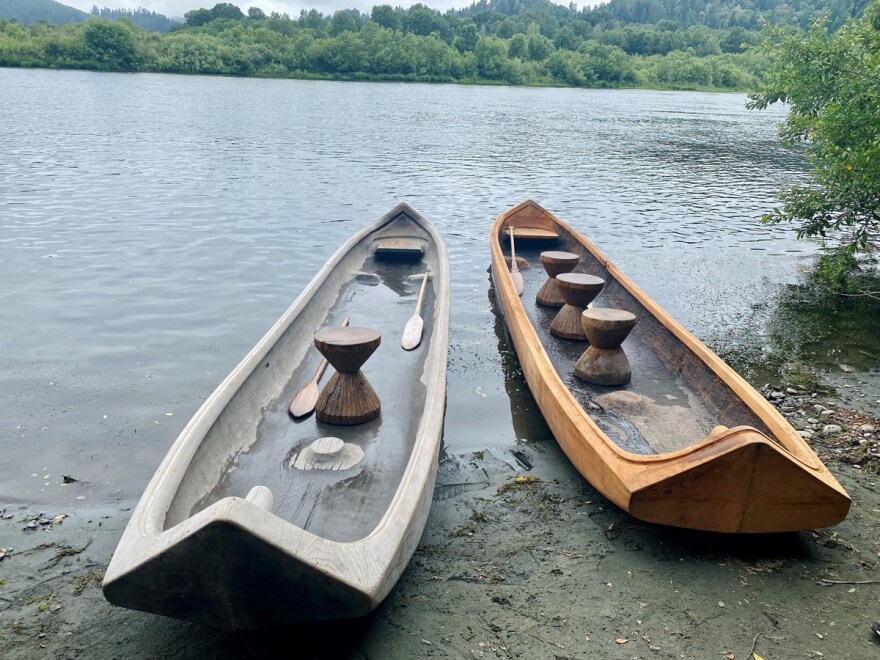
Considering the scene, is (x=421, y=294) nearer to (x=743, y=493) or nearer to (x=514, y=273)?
(x=514, y=273)

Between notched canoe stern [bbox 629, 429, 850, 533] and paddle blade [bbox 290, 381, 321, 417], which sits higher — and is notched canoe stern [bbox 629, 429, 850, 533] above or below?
above

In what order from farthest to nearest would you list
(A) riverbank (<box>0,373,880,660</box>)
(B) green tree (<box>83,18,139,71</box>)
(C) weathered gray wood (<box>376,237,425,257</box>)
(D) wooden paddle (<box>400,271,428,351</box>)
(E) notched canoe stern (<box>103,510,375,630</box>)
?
(B) green tree (<box>83,18,139,71</box>) → (C) weathered gray wood (<box>376,237,425,257</box>) → (D) wooden paddle (<box>400,271,428,351</box>) → (A) riverbank (<box>0,373,880,660</box>) → (E) notched canoe stern (<box>103,510,375,630</box>)

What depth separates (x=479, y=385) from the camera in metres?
7.65

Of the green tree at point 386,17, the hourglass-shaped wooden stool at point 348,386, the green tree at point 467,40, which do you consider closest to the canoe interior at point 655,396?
the hourglass-shaped wooden stool at point 348,386

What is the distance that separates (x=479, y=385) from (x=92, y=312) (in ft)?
18.2

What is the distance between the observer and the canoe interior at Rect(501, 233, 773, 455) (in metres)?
5.41

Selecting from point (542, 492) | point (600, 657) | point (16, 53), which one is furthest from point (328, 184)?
point (16, 53)

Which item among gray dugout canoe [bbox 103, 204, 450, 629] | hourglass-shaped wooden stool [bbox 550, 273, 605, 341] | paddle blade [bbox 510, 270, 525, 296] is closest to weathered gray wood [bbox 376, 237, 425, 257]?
paddle blade [bbox 510, 270, 525, 296]

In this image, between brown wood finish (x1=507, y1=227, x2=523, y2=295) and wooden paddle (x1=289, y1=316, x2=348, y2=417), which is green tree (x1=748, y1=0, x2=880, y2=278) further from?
wooden paddle (x1=289, y1=316, x2=348, y2=417)

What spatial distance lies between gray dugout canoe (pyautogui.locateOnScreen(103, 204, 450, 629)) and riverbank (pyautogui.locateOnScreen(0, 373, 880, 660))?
0.50m

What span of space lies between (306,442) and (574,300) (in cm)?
356

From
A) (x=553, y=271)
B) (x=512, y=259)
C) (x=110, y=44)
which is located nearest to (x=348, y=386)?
(x=553, y=271)

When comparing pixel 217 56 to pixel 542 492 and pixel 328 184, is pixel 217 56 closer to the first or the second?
pixel 328 184

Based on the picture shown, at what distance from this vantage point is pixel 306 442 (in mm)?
5074
